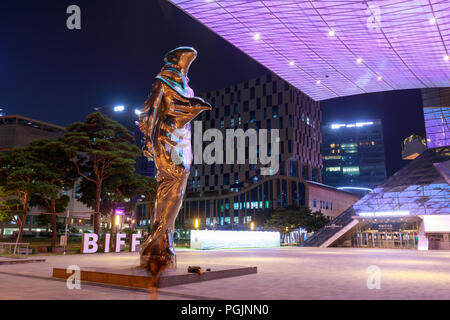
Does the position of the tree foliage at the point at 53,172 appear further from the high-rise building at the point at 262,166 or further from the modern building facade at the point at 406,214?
the high-rise building at the point at 262,166

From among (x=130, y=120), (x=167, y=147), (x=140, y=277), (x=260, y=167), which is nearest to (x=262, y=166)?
(x=260, y=167)

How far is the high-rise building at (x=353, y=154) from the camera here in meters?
122

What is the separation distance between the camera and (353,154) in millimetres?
125938

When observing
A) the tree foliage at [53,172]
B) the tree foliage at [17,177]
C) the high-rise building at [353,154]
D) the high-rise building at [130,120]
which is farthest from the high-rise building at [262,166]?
the high-rise building at [130,120]

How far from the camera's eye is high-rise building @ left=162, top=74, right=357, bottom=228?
6369 cm

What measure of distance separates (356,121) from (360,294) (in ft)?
428

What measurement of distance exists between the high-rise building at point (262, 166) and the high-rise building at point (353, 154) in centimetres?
4964

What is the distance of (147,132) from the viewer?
34.2 feet

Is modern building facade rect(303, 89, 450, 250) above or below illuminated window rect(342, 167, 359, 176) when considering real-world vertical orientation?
below

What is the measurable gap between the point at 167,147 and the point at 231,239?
82.8ft

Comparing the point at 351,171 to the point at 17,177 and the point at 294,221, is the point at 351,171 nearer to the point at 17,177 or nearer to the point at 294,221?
the point at 294,221

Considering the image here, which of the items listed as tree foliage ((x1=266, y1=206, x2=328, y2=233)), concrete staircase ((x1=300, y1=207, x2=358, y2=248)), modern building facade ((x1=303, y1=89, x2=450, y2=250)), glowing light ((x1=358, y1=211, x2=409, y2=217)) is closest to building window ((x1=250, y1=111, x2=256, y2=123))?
tree foliage ((x1=266, y1=206, x2=328, y2=233))

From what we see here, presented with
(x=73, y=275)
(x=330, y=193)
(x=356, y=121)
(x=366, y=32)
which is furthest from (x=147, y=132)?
(x=356, y=121)

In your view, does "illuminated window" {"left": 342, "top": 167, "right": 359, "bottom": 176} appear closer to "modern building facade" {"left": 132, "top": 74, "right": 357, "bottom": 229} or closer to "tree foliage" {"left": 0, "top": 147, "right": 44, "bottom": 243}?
"modern building facade" {"left": 132, "top": 74, "right": 357, "bottom": 229}
